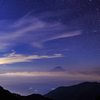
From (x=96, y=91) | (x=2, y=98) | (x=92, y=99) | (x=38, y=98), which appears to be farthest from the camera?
(x=96, y=91)

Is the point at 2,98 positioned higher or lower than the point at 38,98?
higher

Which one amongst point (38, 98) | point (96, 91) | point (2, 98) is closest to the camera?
point (2, 98)

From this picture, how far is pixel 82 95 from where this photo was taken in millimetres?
159875

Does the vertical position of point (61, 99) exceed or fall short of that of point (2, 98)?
it falls short

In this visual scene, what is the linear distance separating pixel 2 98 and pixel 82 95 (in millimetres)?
140425

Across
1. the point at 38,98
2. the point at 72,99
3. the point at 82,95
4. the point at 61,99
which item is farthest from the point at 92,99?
the point at 38,98

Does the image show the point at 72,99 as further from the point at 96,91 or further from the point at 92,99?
the point at 96,91

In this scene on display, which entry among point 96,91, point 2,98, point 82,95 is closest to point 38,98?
point 2,98

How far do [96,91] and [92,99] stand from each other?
1670 cm

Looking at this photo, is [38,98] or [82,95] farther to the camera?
[82,95]

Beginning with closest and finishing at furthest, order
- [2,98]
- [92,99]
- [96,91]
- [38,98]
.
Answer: [2,98] → [38,98] → [92,99] → [96,91]

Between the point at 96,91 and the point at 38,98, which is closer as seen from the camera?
the point at 38,98

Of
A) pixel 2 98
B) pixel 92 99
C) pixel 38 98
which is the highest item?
pixel 2 98

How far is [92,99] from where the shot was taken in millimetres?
152000
